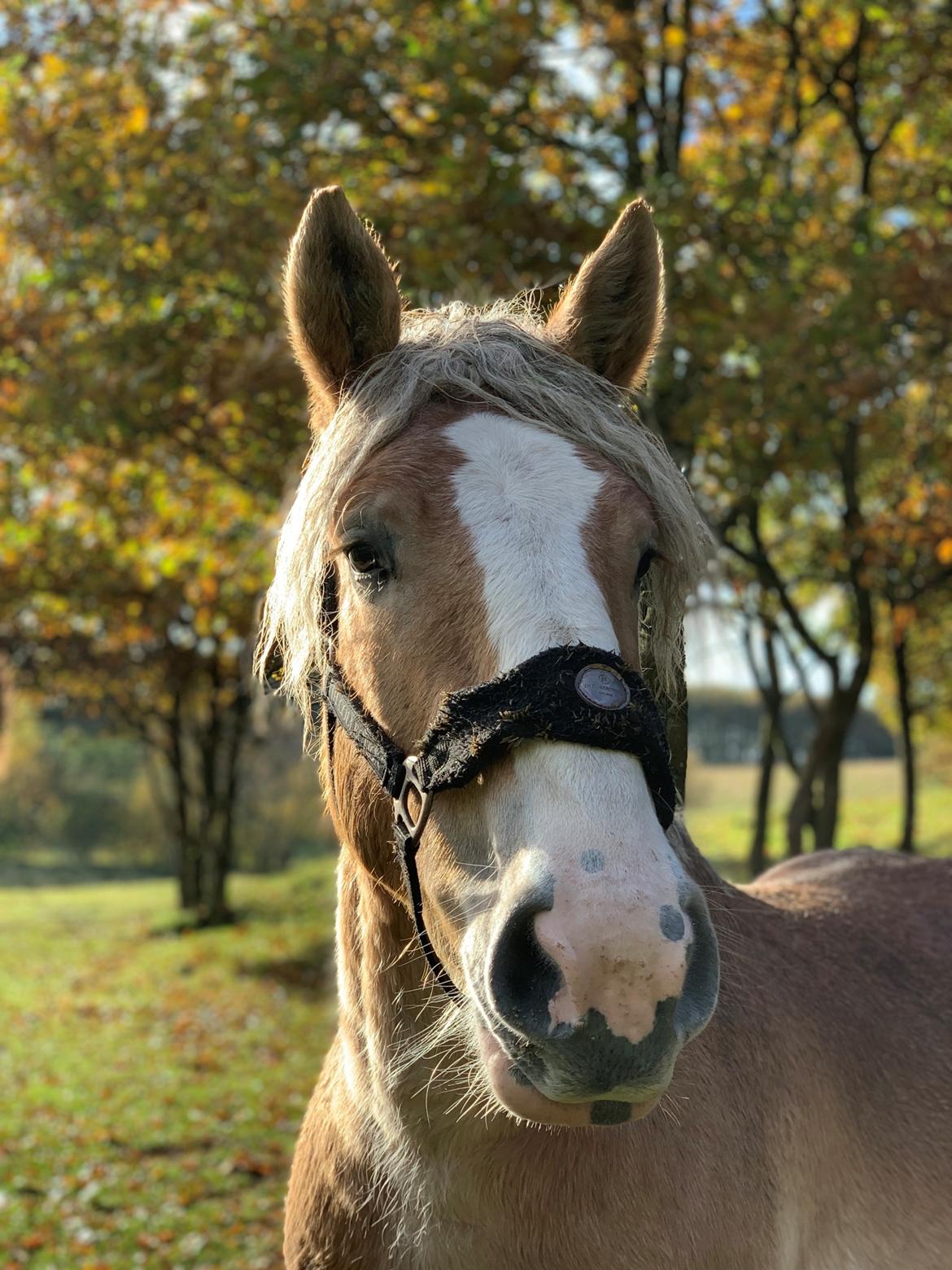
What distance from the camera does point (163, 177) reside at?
782 cm

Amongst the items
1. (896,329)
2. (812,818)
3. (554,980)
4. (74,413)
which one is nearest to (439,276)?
(74,413)

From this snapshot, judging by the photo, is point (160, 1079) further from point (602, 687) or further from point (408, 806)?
point (602, 687)

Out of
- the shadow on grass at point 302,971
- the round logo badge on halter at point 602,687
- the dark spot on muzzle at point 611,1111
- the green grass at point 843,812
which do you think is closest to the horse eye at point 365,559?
the round logo badge on halter at point 602,687

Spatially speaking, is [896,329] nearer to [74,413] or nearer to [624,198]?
[624,198]

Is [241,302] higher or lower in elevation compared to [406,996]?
higher

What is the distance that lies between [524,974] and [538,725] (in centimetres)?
39

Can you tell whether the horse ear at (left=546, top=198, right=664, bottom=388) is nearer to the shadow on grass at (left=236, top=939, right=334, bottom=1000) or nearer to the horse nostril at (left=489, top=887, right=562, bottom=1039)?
the horse nostril at (left=489, top=887, right=562, bottom=1039)

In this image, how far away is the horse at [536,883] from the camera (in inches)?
64.4

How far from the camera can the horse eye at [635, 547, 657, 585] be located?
7.09 feet

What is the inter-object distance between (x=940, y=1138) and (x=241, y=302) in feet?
23.8

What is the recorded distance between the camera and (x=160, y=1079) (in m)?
11.2

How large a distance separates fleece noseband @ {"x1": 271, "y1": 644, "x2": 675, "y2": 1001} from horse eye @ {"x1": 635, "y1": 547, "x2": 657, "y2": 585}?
15.2 inches

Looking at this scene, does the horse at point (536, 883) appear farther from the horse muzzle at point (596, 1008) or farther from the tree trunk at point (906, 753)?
the tree trunk at point (906, 753)

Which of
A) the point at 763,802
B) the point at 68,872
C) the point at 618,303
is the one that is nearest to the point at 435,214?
the point at 618,303
